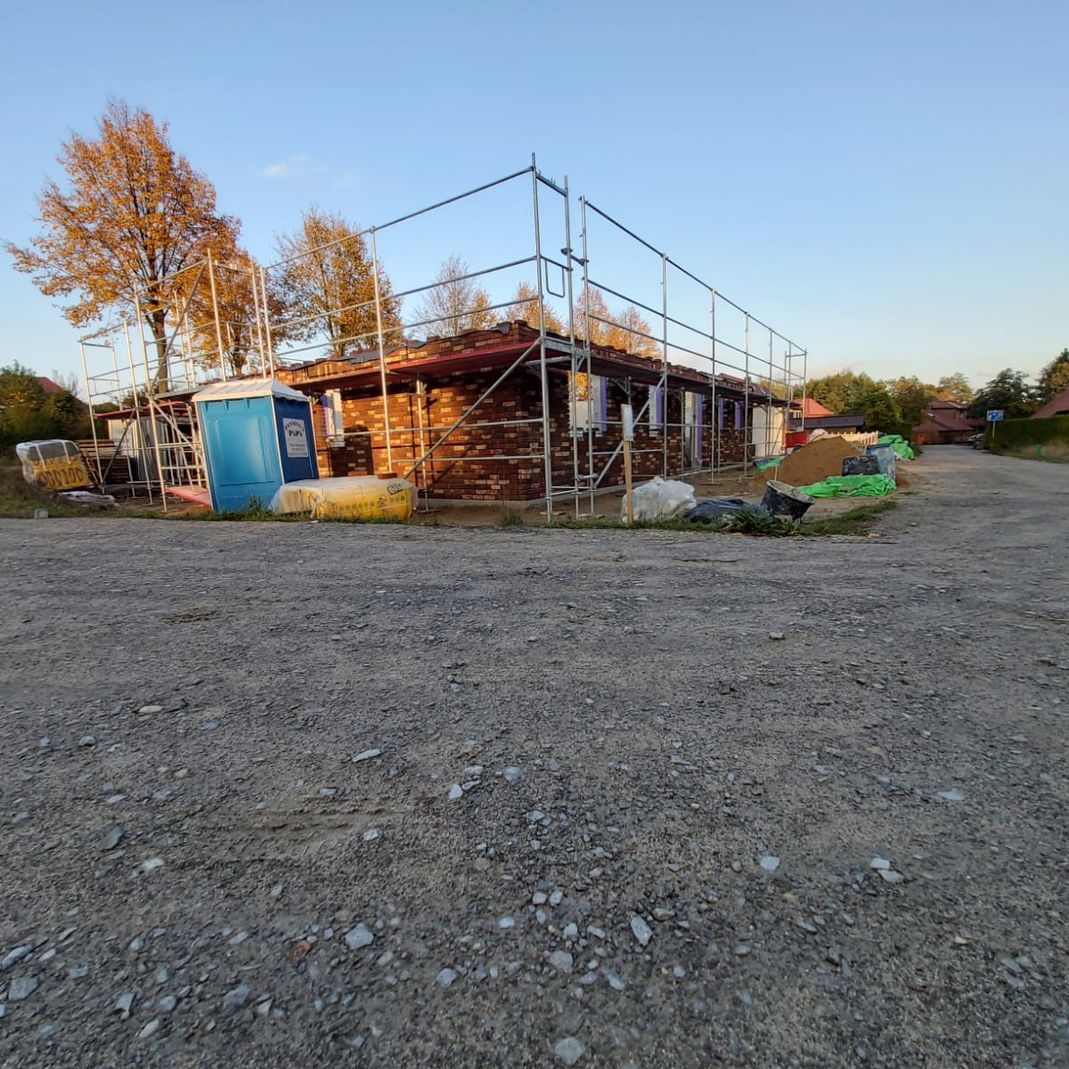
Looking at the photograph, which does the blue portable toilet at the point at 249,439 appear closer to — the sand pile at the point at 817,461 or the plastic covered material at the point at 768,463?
the sand pile at the point at 817,461

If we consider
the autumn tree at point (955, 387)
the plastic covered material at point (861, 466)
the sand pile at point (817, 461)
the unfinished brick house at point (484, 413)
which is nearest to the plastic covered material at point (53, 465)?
the unfinished brick house at point (484, 413)

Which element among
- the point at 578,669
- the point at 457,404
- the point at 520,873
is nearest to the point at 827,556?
the point at 578,669

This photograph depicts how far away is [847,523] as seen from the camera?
25.4 feet

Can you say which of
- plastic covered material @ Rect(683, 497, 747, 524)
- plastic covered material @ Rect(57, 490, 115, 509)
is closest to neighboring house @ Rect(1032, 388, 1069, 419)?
plastic covered material @ Rect(683, 497, 747, 524)

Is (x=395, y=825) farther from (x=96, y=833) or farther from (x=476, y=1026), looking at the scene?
(x=96, y=833)

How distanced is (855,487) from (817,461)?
6.48 feet

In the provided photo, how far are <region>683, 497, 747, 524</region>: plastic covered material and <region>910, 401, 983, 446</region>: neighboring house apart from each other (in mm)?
69134

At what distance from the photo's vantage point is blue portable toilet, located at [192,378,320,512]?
10.2m

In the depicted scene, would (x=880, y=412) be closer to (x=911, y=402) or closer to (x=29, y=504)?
(x=911, y=402)

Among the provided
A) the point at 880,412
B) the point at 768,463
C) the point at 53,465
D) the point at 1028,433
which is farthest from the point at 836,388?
the point at 53,465

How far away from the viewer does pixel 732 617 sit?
3648 mm

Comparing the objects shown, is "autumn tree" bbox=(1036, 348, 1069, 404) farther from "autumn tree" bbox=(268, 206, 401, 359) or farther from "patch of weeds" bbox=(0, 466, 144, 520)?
Result: "patch of weeds" bbox=(0, 466, 144, 520)

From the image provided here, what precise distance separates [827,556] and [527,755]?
4.58 metres

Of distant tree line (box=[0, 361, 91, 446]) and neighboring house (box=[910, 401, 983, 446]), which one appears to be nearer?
distant tree line (box=[0, 361, 91, 446])
